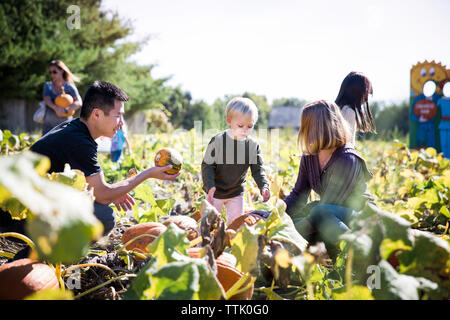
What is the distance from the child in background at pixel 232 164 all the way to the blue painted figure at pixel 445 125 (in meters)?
6.58

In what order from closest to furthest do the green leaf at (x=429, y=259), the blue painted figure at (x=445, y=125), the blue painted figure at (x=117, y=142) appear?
the green leaf at (x=429, y=259)
the blue painted figure at (x=117, y=142)
the blue painted figure at (x=445, y=125)

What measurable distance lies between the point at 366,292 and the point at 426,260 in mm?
254

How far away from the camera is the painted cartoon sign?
8.32m

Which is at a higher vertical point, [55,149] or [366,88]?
[366,88]

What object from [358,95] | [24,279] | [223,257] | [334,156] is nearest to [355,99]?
[358,95]

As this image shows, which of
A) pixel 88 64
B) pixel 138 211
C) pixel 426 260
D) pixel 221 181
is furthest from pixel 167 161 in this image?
pixel 88 64

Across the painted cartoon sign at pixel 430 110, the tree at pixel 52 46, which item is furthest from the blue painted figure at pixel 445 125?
the tree at pixel 52 46

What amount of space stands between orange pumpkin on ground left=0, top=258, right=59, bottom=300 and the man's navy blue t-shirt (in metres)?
0.84

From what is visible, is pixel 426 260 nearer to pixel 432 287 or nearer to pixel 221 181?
pixel 432 287

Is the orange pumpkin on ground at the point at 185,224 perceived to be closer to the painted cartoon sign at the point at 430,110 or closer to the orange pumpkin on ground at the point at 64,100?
the orange pumpkin on ground at the point at 64,100

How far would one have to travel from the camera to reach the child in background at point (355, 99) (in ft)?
10.4

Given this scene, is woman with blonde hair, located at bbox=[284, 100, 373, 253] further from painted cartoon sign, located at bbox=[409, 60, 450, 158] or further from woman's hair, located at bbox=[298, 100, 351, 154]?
painted cartoon sign, located at bbox=[409, 60, 450, 158]

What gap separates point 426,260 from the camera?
116 centimetres
